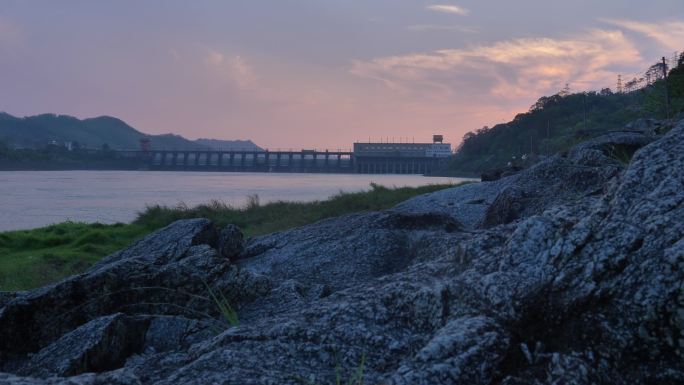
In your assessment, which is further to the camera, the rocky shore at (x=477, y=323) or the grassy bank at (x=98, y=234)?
the grassy bank at (x=98, y=234)

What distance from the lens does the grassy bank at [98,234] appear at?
16.8 meters

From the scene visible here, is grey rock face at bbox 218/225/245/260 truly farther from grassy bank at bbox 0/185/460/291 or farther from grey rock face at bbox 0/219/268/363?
grassy bank at bbox 0/185/460/291

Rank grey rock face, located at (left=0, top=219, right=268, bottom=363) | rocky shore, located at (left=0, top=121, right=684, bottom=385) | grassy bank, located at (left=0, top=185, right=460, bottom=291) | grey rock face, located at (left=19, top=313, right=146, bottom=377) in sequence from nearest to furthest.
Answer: rocky shore, located at (left=0, top=121, right=684, bottom=385) < grey rock face, located at (left=19, top=313, right=146, bottom=377) < grey rock face, located at (left=0, top=219, right=268, bottom=363) < grassy bank, located at (left=0, top=185, right=460, bottom=291)

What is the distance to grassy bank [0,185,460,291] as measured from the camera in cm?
1675

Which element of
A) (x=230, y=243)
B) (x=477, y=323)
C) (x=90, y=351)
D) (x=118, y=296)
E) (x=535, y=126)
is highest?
(x=535, y=126)

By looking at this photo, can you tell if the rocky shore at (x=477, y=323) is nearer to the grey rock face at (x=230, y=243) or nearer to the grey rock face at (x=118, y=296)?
the grey rock face at (x=118, y=296)

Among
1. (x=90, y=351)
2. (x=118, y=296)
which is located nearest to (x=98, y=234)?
(x=118, y=296)

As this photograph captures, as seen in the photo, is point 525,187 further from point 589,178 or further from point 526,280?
point 526,280

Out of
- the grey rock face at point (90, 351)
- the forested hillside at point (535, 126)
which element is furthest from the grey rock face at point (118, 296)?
the forested hillside at point (535, 126)

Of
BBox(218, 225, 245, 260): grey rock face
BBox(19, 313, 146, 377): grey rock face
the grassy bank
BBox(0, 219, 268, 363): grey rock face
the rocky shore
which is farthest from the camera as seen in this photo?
the grassy bank

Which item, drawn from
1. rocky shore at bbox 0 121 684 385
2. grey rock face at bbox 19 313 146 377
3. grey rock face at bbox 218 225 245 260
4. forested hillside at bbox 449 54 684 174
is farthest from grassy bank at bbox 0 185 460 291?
forested hillside at bbox 449 54 684 174

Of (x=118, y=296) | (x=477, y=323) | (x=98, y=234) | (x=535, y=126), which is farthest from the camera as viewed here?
(x=535, y=126)

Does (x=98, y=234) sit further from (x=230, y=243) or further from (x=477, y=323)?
(x=477, y=323)

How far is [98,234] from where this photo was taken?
24.2 m
